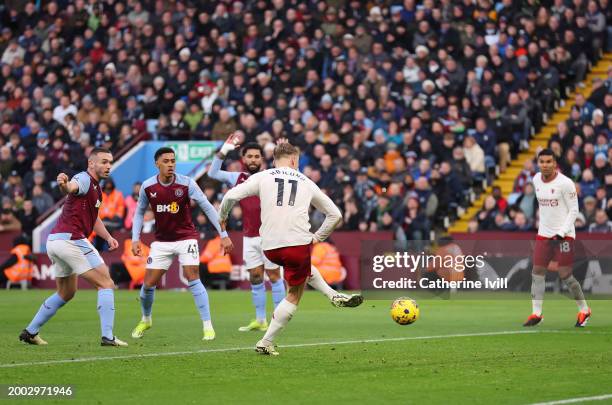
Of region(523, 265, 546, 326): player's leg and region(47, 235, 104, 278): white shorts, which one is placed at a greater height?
region(47, 235, 104, 278): white shorts

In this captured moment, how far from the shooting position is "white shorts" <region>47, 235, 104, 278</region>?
13.7 m

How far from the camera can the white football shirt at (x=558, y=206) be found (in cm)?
1670

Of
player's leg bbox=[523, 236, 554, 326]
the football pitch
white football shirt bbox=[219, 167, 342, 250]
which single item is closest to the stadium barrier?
the football pitch

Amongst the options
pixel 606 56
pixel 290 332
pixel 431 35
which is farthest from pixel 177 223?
pixel 606 56

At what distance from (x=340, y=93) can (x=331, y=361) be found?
57.8 ft

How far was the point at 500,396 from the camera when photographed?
9.76 meters

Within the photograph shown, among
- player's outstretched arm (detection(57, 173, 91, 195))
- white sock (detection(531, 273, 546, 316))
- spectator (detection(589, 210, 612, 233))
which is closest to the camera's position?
player's outstretched arm (detection(57, 173, 91, 195))

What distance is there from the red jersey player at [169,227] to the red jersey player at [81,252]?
1.07 metres

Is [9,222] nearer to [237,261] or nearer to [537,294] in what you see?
[237,261]

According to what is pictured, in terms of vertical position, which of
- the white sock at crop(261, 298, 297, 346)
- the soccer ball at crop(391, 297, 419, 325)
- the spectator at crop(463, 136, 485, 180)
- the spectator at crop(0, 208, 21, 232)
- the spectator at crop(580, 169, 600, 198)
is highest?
the spectator at crop(463, 136, 485, 180)

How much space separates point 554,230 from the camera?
16828mm

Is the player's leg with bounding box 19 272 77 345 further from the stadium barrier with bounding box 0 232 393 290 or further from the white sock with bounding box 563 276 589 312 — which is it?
the stadium barrier with bounding box 0 232 393 290

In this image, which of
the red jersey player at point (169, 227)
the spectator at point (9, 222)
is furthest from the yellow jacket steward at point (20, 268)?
the red jersey player at point (169, 227)

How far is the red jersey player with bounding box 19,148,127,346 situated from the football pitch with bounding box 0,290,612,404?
0.35 m
